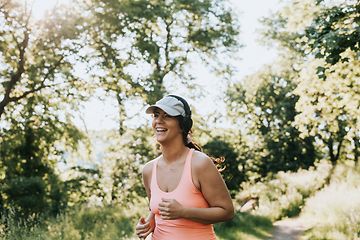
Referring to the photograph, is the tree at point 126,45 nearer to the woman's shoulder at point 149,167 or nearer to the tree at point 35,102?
the tree at point 35,102

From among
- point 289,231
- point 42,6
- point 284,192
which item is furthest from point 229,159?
point 284,192

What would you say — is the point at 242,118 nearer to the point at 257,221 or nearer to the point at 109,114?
the point at 109,114

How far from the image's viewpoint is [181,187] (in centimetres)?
268

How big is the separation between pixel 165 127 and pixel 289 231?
1328cm

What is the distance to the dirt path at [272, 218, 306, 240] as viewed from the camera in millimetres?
13771

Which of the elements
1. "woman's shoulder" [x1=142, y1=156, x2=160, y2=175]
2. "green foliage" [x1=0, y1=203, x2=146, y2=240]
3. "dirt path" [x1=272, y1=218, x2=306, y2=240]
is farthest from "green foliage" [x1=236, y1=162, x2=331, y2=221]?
"woman's shoulder" [x1=142, y1=156, x2=160, y2=175]

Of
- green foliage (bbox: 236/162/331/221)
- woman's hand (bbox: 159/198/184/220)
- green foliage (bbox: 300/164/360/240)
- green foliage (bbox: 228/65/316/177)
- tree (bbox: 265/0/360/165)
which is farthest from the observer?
green foliage (bbox: 228/65/316/177)

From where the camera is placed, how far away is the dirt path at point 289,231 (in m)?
13.8

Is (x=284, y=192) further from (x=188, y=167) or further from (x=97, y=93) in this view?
(x=188, y=167)

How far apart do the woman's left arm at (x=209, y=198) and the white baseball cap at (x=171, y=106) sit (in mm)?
301

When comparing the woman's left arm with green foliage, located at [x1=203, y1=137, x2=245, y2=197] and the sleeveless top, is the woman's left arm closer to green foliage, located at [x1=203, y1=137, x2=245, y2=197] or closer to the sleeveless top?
the sleeveless top

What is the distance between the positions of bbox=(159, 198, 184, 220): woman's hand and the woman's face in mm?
413

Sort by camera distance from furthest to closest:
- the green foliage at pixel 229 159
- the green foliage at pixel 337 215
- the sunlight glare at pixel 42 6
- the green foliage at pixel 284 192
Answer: the green foliage at pixel 284 192, the green foliage at pixel 229 159, the sunlight glare at pixel 42 6, the green foliage at pixel 337 215

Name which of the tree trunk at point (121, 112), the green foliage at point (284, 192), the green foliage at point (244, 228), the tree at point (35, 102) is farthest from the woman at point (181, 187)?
the green foliage at point (284, 192)
